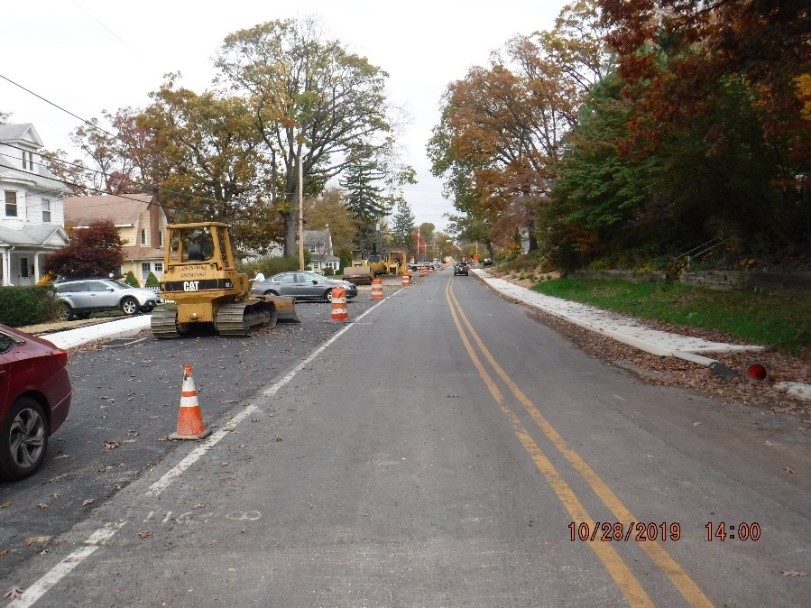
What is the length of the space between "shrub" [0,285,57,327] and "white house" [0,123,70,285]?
14118 millimetres

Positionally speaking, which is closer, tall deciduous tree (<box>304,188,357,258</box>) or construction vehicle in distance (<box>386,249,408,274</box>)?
construction vehicle in distance (<box>386,249,408,274</box>)

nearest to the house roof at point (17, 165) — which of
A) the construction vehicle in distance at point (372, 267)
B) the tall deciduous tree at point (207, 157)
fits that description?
the tall deciduous tree at point (207, 157)

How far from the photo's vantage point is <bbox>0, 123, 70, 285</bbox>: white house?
37.3m

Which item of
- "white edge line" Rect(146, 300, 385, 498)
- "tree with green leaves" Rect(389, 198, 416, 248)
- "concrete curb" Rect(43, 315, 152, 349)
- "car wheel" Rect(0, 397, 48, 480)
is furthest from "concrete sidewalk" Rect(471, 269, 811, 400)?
"tree with green leaves" Rect(389, 198, 416, 248)

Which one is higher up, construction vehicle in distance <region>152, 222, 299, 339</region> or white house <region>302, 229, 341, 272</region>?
white house <region>302, 229, 341, 272</region>

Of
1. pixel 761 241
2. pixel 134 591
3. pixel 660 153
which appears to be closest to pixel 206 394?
pixel 134 591

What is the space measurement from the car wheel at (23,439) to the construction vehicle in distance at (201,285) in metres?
10.4

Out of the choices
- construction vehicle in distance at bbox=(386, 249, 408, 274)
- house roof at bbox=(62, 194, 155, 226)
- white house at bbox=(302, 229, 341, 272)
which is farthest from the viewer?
white house at bbox=(302, 229, 341, 272)

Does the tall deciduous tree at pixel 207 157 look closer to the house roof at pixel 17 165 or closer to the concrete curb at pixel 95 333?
the house roof at pixel 17 165

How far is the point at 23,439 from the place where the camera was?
20.2 ft

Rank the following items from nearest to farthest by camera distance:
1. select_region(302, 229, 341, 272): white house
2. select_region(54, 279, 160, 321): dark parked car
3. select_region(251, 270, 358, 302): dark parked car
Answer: select_region(54, 279, 160, 321): dark parked car, select_region(251, 270, 358, 302): dark parked car, select_region(302, 229, 341, 272): white house

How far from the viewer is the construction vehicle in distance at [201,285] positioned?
54.8ft

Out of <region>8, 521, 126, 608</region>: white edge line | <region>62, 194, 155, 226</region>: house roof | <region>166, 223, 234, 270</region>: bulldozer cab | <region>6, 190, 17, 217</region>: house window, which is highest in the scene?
<region>62, 194, 155, 226</region>: house roof

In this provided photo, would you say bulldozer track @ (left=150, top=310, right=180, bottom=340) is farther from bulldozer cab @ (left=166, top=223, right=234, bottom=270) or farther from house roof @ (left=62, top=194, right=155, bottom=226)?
house roof @ (left=62, top=194, right=155, bottom=226)
